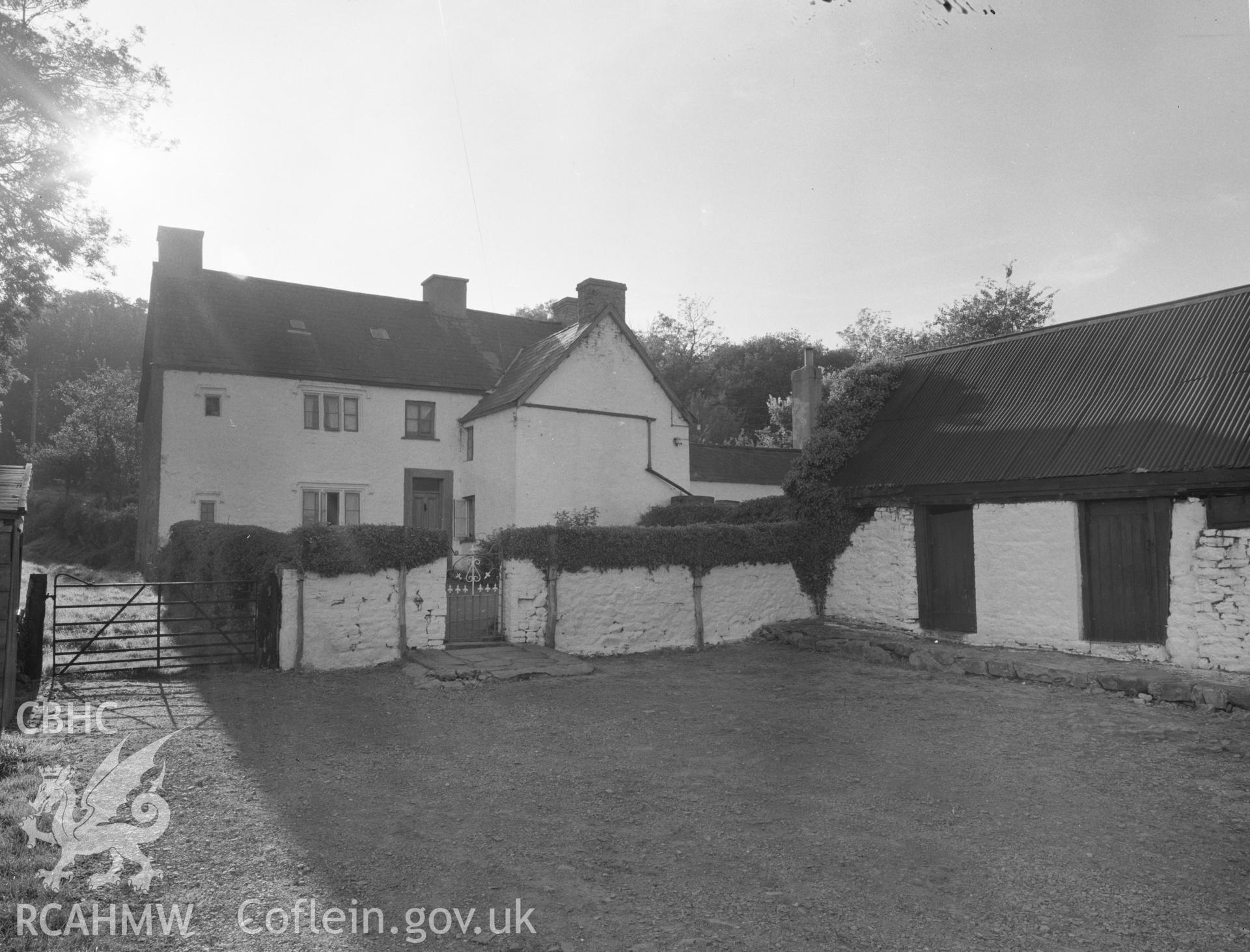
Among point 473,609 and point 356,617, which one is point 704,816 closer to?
point 356,617

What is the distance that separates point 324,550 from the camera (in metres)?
13.2

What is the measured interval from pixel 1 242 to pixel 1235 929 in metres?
25.8

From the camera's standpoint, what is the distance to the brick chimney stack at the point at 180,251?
26.9 meters

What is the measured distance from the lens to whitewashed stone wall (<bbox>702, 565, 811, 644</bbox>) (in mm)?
16969

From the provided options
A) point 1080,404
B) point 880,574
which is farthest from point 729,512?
point 1080,404

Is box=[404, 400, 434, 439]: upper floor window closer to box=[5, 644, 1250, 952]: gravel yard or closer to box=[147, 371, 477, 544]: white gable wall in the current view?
Answer: box=[147, 371, 477, 544]: white gable wall

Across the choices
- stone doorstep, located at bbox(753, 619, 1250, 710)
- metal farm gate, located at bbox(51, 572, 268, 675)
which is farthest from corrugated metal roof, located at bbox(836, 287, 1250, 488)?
metal farm gate, located at bbox(51, 572, 268, 675)

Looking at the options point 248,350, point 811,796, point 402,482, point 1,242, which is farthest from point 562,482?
point 811,796

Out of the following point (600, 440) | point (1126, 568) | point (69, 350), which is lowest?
point (1126, 568)

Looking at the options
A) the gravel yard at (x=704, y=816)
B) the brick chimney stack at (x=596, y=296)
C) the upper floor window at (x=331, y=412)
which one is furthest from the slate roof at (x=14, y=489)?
the brick chimney stack at (x=596, y=296)

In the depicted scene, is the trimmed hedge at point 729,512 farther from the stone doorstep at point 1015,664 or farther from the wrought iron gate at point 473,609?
the wrought iron gate at point 473,609

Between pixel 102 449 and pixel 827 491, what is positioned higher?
pixel 102 449

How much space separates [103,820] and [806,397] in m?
17.4

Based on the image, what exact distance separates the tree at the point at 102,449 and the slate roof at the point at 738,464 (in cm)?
3050
